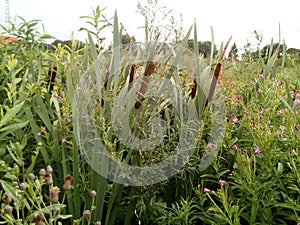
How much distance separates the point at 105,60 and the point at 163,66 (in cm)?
29

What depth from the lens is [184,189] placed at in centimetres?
172

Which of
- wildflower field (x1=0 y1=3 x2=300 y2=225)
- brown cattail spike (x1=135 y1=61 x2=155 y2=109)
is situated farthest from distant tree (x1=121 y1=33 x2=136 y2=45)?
brown cattail spike (x1=135 y1=61 x2=155 y2=109)

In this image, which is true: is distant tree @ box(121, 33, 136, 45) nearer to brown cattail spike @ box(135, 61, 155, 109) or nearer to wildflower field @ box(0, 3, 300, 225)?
wildflower field @ box(0, 3, 300, 225)

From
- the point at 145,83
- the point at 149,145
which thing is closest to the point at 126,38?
the point at 145,83

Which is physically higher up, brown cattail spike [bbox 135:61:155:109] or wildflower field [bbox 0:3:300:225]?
brown cattail spike [bbox 135:61:155:109]

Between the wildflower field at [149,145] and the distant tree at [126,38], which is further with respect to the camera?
the distant tree at [126,38]

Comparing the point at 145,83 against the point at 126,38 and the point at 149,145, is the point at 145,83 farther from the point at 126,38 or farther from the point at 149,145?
the point at 126,38

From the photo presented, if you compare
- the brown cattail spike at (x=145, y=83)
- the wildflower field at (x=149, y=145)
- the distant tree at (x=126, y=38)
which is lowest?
the wildflower field at (x=149, y=145)

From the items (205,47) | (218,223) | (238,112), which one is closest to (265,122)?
(218,223)

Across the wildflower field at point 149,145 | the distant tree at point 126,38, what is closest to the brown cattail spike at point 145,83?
the wildflower field at point 149,145

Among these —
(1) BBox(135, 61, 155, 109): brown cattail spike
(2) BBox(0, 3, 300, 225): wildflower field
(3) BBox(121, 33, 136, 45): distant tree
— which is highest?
(3) BBox(121, 33, 136, 45): distant tree

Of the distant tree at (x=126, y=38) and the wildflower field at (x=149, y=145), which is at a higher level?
the distant tree at (x=126, y=38)

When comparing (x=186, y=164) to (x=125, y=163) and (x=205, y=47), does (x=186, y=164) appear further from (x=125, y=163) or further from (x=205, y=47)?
(x=205, y=47)

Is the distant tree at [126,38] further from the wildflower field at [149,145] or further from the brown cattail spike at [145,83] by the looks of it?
the brown cattail spike at [145,83]
